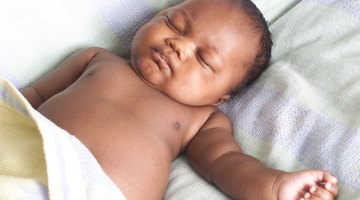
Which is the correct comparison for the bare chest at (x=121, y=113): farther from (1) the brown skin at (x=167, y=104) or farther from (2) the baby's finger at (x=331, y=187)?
(2) the baby's finger at (x=331, y=187)

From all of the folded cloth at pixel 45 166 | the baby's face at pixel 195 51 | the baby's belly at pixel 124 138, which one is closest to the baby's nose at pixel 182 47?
Result: the baby's face at pixel 195 51

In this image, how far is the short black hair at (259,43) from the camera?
119 cm

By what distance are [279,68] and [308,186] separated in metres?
0.33

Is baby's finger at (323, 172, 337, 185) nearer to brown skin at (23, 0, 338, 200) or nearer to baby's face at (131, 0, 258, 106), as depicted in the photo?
brown skin at (23, 0, 338, 200)

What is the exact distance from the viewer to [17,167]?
2.72 feet

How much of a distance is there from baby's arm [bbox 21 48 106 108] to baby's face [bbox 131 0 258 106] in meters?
0.11

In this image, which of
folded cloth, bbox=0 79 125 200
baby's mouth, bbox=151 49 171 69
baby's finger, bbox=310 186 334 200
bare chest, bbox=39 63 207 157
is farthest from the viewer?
baby's mouth, bbox=151 49 171 69

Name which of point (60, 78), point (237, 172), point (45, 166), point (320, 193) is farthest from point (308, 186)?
point (60, 78)

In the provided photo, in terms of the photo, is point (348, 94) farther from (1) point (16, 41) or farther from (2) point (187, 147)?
(1) point (16, 41)

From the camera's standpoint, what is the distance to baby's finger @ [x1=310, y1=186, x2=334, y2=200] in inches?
Answer: 35.0

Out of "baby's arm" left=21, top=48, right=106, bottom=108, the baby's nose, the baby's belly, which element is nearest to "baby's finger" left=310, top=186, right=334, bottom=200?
the baby's belly

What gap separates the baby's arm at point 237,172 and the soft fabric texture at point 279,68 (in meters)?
0.02

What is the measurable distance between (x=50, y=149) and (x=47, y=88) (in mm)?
372

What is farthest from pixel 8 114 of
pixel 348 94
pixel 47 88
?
pixel 348 94
